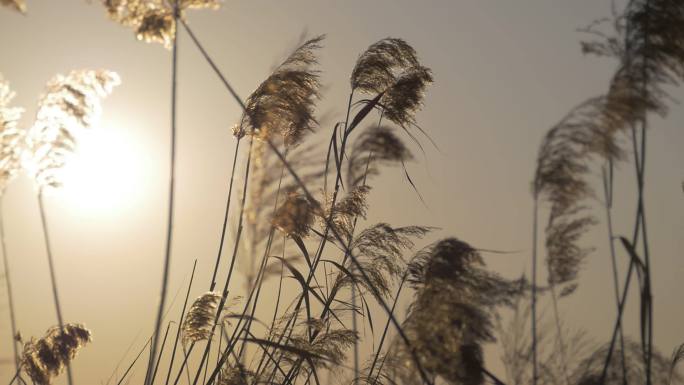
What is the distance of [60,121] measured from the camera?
412 cm

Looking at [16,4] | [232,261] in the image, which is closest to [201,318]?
[232,261]

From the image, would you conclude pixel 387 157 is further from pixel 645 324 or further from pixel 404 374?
pixel 645 324

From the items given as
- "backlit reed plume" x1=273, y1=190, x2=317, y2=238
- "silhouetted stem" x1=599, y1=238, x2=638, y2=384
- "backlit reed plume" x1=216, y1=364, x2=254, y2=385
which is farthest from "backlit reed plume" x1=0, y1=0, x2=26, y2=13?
"silhouetted stem" x1=599, y1=238, x2=638, y2=384

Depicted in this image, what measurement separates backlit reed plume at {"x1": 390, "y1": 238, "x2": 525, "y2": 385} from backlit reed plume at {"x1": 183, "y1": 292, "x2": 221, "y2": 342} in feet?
3.90

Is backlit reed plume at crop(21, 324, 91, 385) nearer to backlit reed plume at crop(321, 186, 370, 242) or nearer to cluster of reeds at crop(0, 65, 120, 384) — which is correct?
cluster of reeds at crop(0, 65, 120, 384)

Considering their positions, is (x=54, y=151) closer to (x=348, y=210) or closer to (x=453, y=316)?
(x=348, y=210)

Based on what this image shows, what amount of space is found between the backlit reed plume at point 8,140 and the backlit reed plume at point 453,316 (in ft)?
8.83

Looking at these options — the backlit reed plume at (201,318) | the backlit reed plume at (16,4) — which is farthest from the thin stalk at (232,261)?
the backlit reed plume at (16,4)

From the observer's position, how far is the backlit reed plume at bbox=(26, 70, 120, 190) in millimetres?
4074

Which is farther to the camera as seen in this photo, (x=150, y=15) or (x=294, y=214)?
(x=294, y=214)

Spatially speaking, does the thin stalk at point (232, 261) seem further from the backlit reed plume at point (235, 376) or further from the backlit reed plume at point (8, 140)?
the backlit reed plume at point (8, 140)

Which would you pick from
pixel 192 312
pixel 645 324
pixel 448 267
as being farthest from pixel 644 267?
pixel 192 312

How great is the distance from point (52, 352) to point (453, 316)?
7.66 ft

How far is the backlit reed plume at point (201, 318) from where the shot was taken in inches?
141
